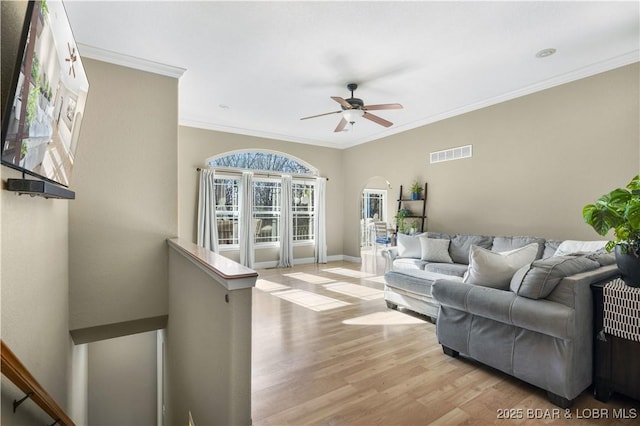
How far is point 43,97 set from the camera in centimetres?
145

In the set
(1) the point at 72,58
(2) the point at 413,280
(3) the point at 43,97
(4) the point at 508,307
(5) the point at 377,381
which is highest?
(1) the point at 72,58

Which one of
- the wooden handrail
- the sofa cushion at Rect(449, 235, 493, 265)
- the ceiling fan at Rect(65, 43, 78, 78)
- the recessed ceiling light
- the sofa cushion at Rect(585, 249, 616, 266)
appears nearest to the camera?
the wooden handrail

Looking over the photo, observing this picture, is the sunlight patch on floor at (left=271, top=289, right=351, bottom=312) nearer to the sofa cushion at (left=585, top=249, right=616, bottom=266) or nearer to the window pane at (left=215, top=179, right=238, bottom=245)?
the window pane at (left=215, top=179, right=238, bottom=245)

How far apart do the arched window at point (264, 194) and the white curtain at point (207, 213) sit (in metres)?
0.26

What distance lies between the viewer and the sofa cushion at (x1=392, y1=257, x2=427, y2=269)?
15.7 feet

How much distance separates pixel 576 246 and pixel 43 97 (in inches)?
193

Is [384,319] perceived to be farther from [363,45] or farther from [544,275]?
[363,45]

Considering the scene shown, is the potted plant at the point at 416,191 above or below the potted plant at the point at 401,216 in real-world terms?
above

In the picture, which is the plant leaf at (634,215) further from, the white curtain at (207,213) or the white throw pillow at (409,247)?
the white curtain at (207,213)

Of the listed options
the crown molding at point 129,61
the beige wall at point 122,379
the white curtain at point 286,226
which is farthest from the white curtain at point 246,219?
the crown molding at point 129,61

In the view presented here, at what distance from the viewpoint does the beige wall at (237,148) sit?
6.05 meters

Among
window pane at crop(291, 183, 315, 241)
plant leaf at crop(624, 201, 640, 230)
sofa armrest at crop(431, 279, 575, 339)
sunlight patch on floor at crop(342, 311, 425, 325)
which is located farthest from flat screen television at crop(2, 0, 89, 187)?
window pane at crop(291, 183, 315, 241)

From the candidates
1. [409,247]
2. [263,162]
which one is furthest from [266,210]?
[409,247]

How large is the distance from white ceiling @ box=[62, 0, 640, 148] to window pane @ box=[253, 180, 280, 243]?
2.46 meters
